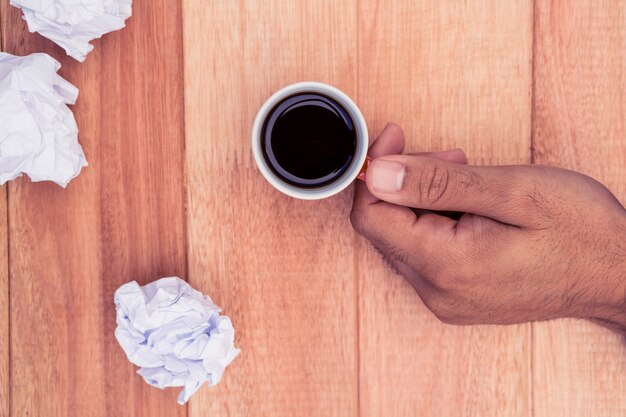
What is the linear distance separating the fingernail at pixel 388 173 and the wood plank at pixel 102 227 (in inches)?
9.6

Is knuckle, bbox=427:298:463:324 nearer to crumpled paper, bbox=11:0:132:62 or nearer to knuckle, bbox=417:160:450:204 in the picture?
knuckle, bbox=417:160:450:204

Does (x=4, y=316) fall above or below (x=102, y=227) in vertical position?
below

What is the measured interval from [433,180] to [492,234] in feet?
0.32

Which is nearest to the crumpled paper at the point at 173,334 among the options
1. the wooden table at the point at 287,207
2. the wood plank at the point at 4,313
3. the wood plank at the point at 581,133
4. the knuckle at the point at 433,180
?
the wooden table at the point at 287,207

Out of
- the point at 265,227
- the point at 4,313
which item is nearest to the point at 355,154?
the point at 265,227

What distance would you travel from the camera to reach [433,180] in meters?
0.55

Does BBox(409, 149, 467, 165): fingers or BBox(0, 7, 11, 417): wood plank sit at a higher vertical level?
BBox(409, 149, 467, 165): fingers

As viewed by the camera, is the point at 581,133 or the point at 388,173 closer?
the point at 388,173

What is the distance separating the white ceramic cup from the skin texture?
0.02 meters

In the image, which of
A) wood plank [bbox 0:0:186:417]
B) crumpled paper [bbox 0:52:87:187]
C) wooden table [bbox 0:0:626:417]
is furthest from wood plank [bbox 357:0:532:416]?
crumpled paper [bbox 0:52:87:187]

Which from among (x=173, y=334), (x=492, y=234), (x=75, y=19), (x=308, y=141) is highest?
(x=75, y=19)

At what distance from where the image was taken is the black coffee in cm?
59

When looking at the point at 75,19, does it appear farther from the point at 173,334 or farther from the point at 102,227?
the point at 173,334

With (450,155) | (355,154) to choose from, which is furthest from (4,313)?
(450,155)
